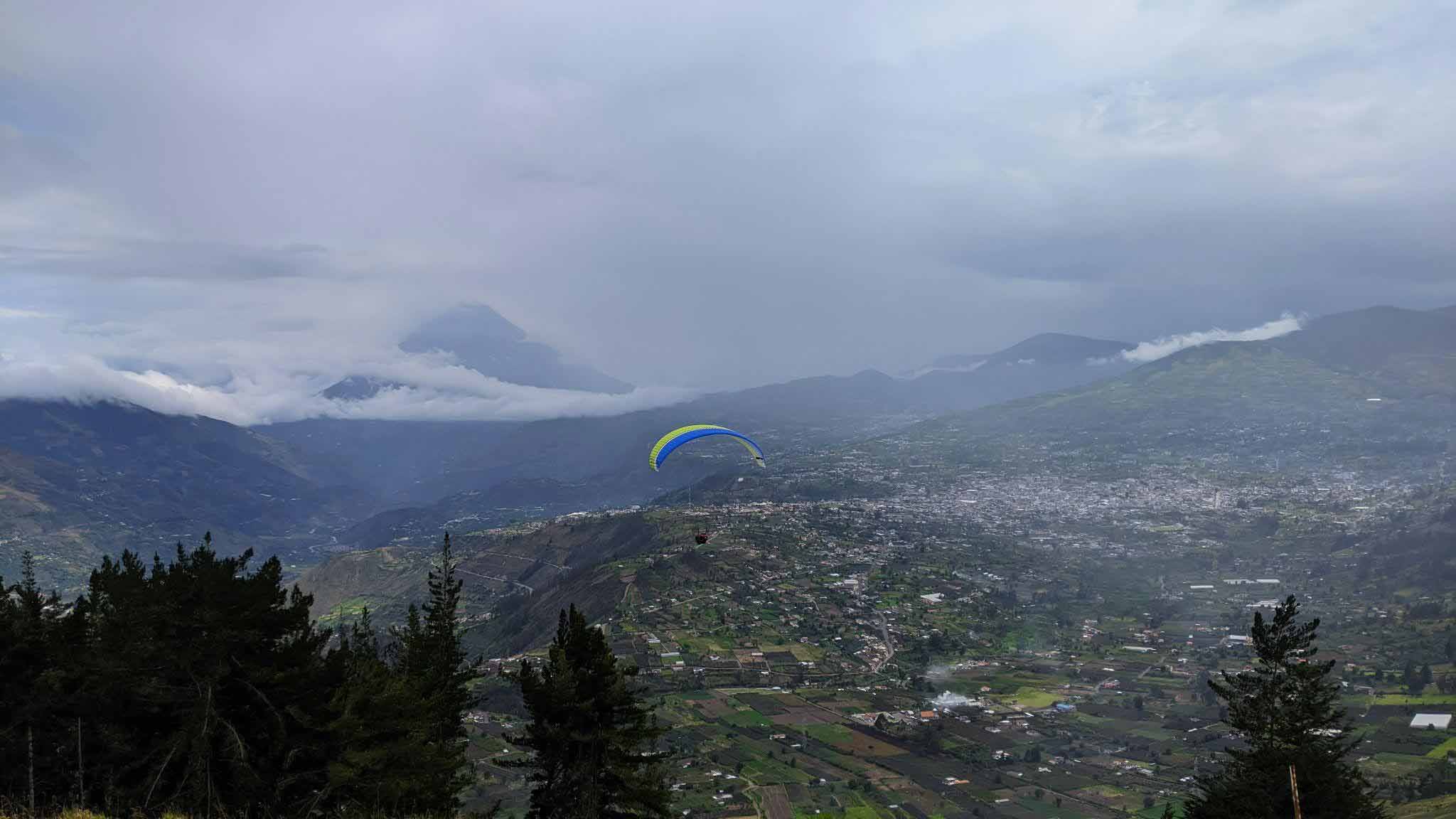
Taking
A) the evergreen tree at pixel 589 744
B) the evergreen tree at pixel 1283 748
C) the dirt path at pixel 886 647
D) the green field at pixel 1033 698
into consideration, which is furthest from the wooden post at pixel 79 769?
the dirt path at pixel 886 647

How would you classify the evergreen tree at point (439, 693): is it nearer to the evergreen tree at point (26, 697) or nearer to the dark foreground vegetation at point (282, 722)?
the dark foreground vegetation at point (282, 722)

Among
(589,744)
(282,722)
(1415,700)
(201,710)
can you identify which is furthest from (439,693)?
(1415,700)

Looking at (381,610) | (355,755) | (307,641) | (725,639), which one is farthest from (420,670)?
(381,610)

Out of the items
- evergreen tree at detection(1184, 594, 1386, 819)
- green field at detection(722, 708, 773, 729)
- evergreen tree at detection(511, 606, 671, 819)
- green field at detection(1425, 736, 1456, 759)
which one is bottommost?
green field at detection(1425, 736, 1456, 759)

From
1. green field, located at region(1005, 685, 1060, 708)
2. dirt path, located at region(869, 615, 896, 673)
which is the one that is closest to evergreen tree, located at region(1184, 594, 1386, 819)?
green field, located at region(1005, 685, 1060, 708)

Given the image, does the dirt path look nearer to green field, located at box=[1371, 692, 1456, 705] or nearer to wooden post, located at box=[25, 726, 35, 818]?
green field, located at box=[1371, 692, 1456, 705]
